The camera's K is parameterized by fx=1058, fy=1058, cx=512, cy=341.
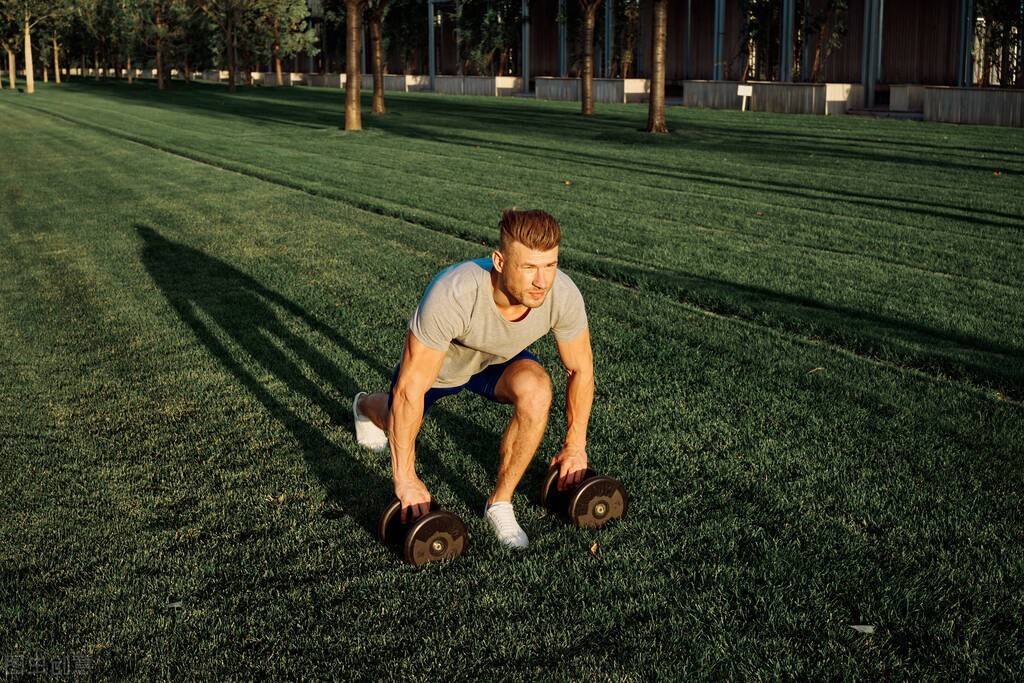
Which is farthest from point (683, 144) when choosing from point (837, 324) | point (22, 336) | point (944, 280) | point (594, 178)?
point (22, 336)

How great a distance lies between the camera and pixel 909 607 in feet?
12.6

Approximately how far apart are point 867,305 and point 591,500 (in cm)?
472

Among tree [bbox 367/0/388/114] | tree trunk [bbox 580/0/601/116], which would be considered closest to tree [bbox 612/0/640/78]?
tree trunk [bbox 580/0/601/116]

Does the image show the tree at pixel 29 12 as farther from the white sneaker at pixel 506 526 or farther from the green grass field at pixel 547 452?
the white sneaker at pixel 506 526

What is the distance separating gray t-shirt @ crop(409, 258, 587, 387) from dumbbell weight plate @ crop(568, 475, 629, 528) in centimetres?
63

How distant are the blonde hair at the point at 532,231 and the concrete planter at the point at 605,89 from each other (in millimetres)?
38574

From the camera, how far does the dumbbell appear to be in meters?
4.12

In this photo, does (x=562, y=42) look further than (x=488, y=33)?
No

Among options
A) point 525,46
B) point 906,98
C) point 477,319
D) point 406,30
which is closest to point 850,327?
point 477,319

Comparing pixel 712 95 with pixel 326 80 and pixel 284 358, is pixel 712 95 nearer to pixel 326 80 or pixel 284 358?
pixel 284 358

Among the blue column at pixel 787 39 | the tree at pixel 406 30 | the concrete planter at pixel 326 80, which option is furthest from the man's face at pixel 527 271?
the concrete planter at pixel 326 80

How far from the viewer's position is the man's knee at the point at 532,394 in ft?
14.0

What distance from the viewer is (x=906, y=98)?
107ft

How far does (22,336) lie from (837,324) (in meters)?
6.01
